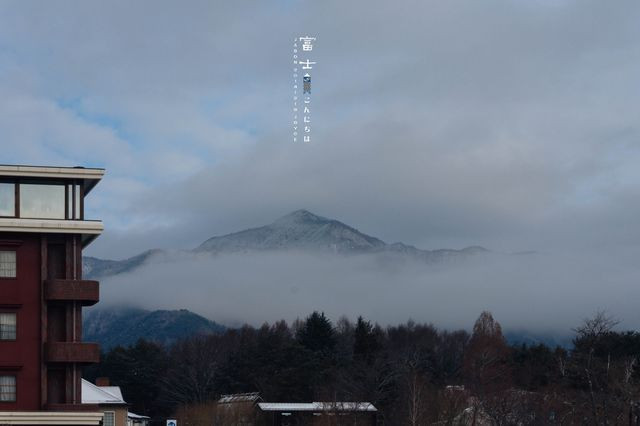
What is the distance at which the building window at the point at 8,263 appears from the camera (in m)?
69.0

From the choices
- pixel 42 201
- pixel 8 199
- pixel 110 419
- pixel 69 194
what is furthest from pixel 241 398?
pixel 8 199

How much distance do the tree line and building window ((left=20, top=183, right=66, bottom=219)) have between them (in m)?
38.1

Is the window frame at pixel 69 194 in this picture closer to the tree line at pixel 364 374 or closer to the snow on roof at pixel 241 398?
the tree line at pixel 364 374

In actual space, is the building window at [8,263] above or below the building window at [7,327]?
above

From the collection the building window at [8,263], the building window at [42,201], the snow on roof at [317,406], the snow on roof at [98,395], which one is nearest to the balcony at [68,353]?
the building window at [8,263]

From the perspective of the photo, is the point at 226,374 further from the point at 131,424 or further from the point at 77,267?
the point at 77,267

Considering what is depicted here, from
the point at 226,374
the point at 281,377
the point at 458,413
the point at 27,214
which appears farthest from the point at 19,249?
the point at 226,374

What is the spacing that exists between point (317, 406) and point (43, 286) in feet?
183

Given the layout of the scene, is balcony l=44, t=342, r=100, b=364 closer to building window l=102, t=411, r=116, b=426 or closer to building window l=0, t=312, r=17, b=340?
building window l=0, t=312, r=17, b=340

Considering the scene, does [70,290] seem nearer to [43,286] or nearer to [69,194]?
[43,286]

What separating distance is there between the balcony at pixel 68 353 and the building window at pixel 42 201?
24.3ft

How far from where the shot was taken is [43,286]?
6875 cm

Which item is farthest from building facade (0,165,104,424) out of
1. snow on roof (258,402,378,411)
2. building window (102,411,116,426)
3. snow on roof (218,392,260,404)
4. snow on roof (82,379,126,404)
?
A: snow on roof (218,392,260,404)

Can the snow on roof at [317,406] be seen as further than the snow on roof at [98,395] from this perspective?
Yes
